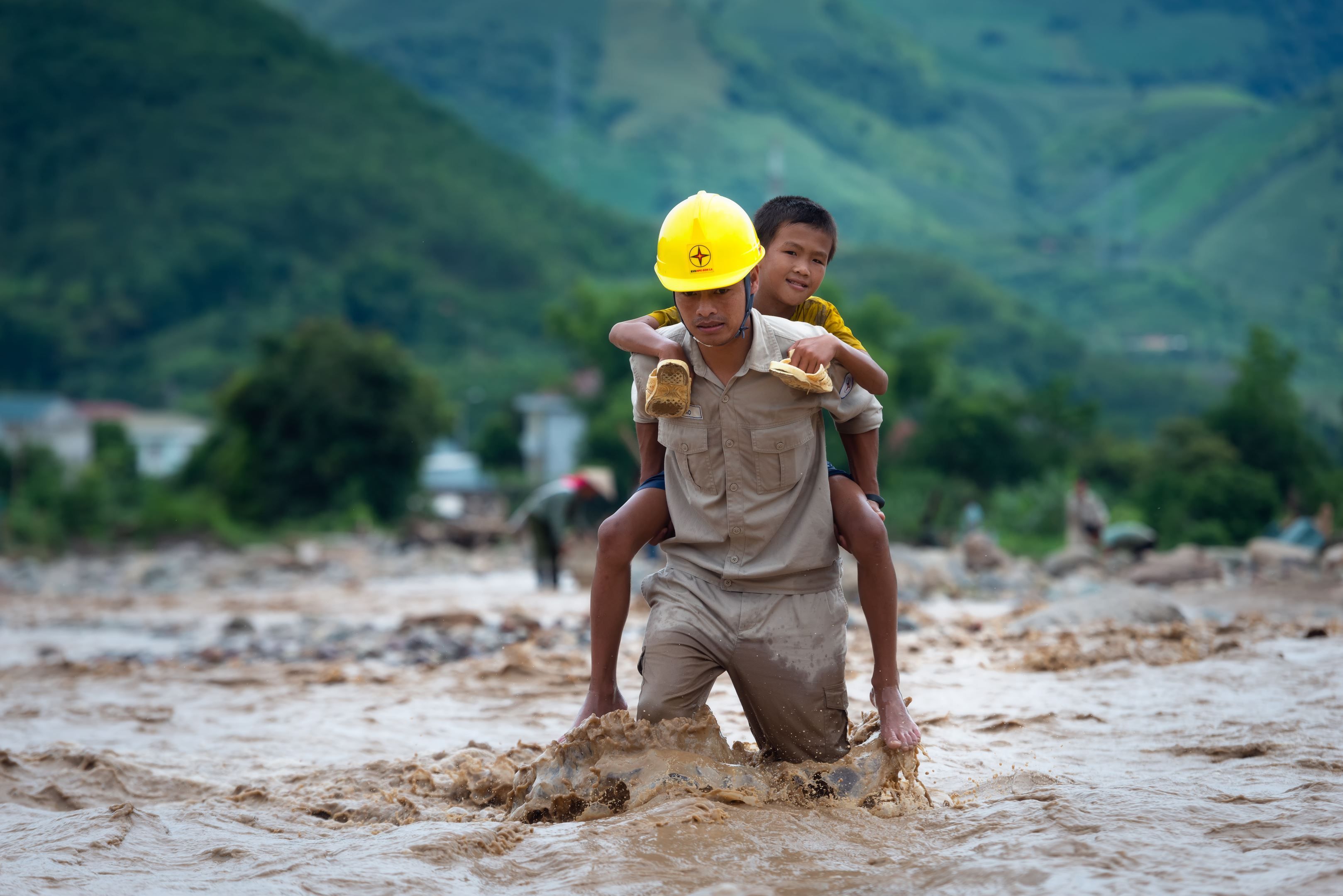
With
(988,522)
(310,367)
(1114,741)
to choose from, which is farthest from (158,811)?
(310,367)

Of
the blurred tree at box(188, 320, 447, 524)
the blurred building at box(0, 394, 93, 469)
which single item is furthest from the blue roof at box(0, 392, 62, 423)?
the blurred tree at box(188, 320, 447, 524)

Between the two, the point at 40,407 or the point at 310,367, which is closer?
the point at 310,367

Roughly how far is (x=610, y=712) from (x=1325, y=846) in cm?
181

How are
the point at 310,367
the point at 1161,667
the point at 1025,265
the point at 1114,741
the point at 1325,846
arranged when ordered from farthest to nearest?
the point at 1025,265
the point at 310,367
the point at 1161,667
the point at 1114,741
the point at 1325,846

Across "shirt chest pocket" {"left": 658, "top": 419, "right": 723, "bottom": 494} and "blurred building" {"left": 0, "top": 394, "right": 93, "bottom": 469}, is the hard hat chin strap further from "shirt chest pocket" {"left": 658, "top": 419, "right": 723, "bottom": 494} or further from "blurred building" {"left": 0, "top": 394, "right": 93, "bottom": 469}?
"blurred building" {"left": 0, "top": 394, "right": 93, "bottom": 469}

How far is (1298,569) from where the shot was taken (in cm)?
1220

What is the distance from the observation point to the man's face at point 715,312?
3.42 meters

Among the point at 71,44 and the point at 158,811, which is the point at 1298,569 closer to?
the point at 158,811

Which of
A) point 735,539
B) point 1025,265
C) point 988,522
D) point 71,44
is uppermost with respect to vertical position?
point 71,44

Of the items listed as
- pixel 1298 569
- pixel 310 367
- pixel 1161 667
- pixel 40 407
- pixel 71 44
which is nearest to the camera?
pixel 1161 667

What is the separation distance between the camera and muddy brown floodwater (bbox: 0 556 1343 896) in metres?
2.96

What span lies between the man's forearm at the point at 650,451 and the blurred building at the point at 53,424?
55276 mm

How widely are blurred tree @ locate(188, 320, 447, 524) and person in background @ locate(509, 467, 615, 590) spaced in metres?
16.6

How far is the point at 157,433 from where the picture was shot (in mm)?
63375
